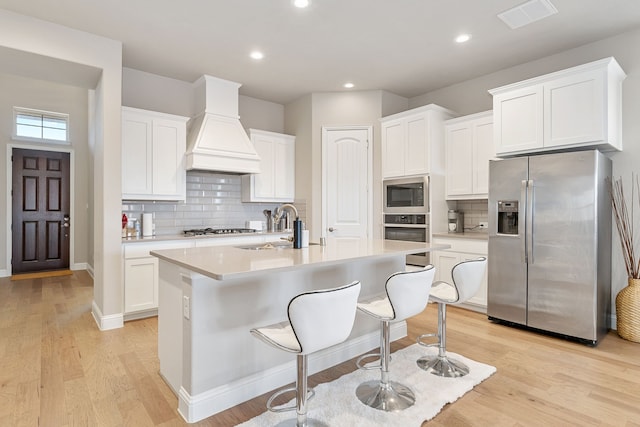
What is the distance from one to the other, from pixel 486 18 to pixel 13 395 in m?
4.65

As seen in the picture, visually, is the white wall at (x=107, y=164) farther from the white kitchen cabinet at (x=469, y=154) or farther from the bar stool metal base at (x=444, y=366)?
the white kitchen cabinet at (x=469, y=154)

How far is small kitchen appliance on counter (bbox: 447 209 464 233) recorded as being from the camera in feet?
15.0

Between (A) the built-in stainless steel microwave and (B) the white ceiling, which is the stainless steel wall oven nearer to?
(A) the built-in stainless steel microwave

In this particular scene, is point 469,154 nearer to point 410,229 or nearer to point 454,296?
point 410,229

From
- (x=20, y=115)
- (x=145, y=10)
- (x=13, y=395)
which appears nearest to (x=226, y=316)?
(x=13, y=395)

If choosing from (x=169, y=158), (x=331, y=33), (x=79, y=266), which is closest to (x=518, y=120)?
(x=331, y=33)

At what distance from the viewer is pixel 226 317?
2090mm

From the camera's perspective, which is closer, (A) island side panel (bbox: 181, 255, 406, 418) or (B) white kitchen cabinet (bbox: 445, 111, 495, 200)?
(A) island side panel (bbox: 181, 255, 406, 418)

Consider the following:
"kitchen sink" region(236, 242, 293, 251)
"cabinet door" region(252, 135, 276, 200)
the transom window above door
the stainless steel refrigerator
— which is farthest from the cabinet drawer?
the transom window above door

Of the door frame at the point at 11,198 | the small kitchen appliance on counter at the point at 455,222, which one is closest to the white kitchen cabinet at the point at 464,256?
the small kitchen appliance on counter at the point at 455,222

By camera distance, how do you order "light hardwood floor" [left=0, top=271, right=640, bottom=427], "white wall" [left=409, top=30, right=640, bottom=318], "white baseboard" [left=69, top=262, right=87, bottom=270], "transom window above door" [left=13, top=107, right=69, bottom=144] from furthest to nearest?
"white baseboard" [left=69, top=262, right=87, bottom=270] < "transom window above door" [left=13, top=107, right=69, bottom=144] < "white wall" [left=409, top=30, right=640, bottom=318] < "light hardwood floor" [left=0, top=271, right=640, bottom=427]

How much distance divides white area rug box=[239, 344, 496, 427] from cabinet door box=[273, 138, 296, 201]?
10.5 ft

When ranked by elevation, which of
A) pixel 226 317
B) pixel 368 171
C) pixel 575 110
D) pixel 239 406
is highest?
pixel 575 110

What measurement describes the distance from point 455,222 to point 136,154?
13.2 ft
